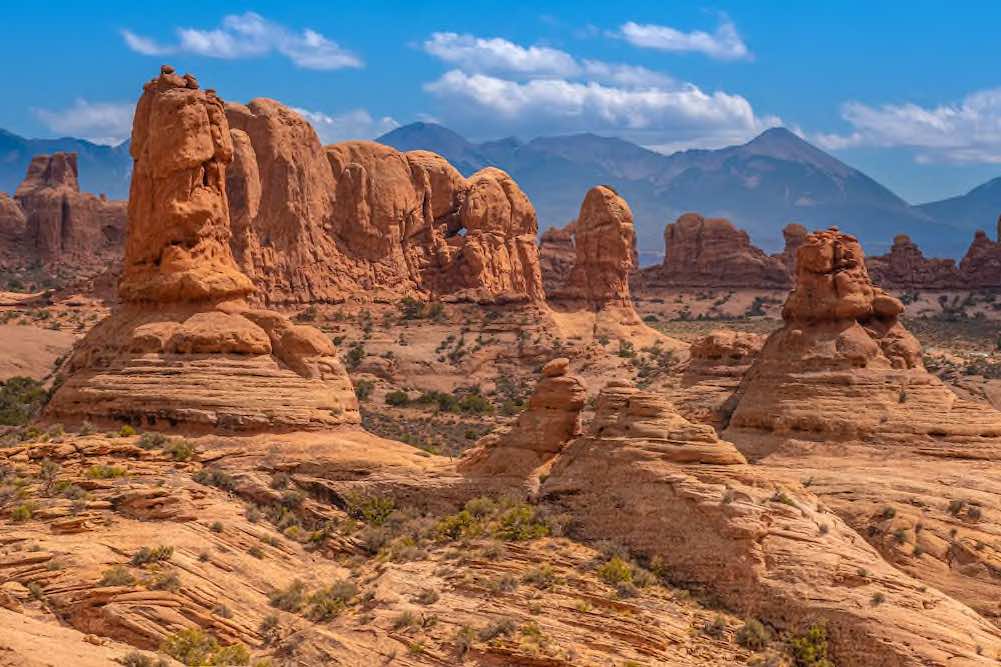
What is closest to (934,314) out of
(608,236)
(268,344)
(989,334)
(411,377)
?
(989,334)

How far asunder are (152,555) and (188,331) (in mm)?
9792

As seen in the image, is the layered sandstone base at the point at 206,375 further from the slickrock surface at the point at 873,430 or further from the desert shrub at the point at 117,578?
the slickrock surface at the point at 873,430

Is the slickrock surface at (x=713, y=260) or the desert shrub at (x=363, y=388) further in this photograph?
the slickrock surface at (x=713, y=260)

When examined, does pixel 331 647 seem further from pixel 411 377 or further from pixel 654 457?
pixel 411 377

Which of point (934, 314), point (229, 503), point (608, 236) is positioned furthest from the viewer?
point (934, 314)

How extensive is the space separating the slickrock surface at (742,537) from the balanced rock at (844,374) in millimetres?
12026

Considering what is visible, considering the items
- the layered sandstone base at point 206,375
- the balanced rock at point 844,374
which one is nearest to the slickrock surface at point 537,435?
the layered sandstone base at point 206,375

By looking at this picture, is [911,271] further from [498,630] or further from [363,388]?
[498,630]

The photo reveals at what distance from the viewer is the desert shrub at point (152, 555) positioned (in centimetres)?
2875

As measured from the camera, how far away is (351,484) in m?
34.0

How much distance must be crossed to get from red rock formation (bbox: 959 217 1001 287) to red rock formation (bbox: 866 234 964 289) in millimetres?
991

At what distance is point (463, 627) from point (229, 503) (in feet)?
25.7

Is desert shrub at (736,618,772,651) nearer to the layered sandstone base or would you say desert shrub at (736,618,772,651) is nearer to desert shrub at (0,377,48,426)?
the layered sandstone base

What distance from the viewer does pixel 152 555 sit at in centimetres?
2898
